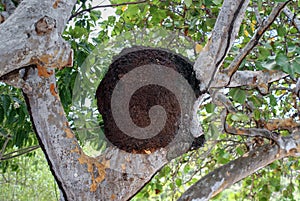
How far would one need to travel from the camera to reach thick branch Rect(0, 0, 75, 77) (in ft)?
2.77

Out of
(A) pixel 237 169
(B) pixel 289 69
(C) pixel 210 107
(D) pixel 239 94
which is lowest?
(A) pixel 237 169

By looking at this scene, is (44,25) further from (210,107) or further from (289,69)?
(210,107)

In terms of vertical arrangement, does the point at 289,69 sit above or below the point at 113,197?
above

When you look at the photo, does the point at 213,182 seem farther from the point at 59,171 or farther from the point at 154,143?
the point at 59,171

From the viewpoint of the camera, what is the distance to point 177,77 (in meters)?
1.11

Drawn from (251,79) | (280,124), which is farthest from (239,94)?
(280,124)

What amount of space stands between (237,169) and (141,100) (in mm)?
631

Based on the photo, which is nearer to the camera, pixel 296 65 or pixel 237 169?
pixel 296 65

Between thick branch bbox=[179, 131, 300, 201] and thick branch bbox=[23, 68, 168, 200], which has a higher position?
thick branch bbox=[23, 68, 168, 200]

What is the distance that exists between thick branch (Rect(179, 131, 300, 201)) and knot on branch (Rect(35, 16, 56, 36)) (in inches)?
32.6

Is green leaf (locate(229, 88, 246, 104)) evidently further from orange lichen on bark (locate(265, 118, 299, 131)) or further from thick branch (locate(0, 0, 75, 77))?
thick branch (locate(0, 0, 75, 77))

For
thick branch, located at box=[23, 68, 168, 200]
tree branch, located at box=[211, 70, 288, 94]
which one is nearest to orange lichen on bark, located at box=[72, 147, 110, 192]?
thick branch, located at box=[23, 68, 168, 200]

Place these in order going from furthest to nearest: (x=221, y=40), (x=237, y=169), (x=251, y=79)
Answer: (x=237, y=169)
(x=251, y=79)
(x=221, y=40)

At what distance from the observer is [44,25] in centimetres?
89
